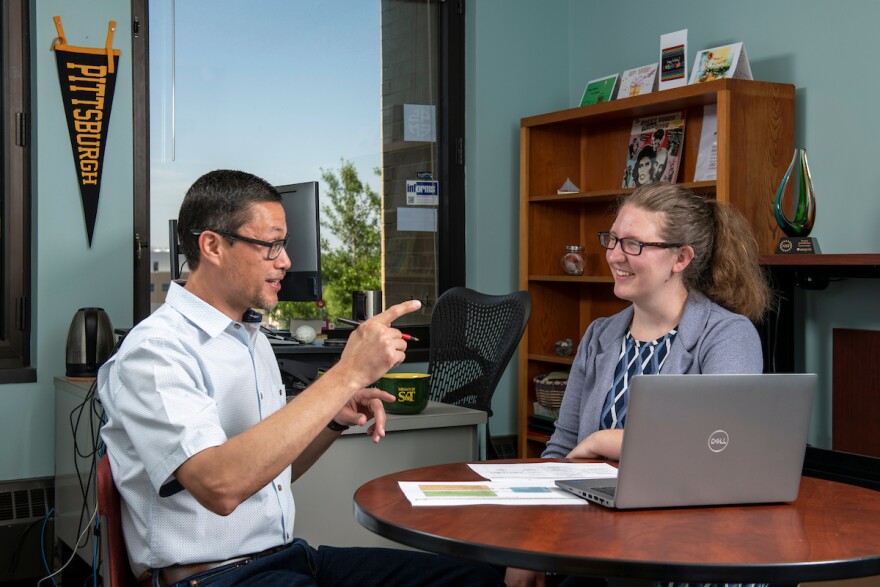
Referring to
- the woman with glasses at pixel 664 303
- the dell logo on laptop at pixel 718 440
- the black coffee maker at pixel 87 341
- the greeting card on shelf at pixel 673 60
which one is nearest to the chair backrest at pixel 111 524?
the dell logo on laptop at pixel 718 440

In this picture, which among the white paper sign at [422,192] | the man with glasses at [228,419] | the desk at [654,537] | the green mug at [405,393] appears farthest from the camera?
the white paper sign at [422,192]

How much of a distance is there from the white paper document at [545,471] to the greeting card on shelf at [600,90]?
2623mm

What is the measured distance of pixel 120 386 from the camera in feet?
4.70

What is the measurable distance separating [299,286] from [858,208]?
1.95 meters

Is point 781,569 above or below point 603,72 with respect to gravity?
below

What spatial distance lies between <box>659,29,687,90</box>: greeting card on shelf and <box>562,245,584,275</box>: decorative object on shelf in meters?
0.84

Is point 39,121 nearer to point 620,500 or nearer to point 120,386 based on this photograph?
point 120,386

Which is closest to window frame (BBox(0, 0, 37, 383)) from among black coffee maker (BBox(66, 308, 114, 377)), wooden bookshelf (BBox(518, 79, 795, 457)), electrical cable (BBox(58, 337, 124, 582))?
black coffee maker (BBox(66, 308, 114, 377))

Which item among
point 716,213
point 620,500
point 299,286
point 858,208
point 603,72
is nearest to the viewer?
point 620,500

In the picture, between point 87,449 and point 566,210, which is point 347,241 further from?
point 87,449

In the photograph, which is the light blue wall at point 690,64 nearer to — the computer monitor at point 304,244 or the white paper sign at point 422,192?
the white paper sign at point 422,192

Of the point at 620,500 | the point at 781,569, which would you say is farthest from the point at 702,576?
the point at 620,500

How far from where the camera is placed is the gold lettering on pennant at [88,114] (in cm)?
360

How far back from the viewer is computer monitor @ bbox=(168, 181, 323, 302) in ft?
9.87
